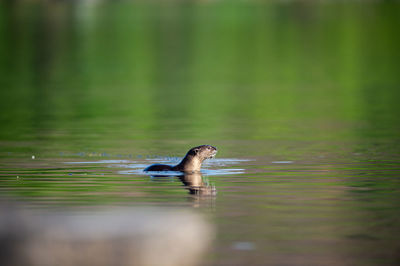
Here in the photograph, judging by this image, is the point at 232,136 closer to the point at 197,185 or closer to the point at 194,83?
the point at 197,185

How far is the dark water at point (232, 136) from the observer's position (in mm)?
14586

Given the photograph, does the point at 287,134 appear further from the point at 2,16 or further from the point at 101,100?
the point at 2,16

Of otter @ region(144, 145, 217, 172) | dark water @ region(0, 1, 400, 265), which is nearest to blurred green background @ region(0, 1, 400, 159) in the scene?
dark water @ region(0, 1, 400, 265)

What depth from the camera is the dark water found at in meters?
14.6

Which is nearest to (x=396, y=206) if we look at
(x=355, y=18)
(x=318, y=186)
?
(x=318, y=186)

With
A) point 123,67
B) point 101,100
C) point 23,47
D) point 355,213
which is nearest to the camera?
point 355,213

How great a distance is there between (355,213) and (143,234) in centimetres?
601

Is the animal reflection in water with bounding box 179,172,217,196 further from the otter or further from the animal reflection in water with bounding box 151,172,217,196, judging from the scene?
the otter

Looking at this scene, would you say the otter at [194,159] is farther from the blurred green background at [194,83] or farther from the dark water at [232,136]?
Result: the blurred green background at [194,83]

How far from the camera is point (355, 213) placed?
15547 millimetres

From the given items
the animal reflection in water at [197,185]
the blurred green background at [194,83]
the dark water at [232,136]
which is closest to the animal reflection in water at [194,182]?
the animal reflection in water at [197,185]

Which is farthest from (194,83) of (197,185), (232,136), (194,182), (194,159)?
(197,185)

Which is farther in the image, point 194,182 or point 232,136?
point 232,136

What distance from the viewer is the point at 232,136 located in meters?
28.3
